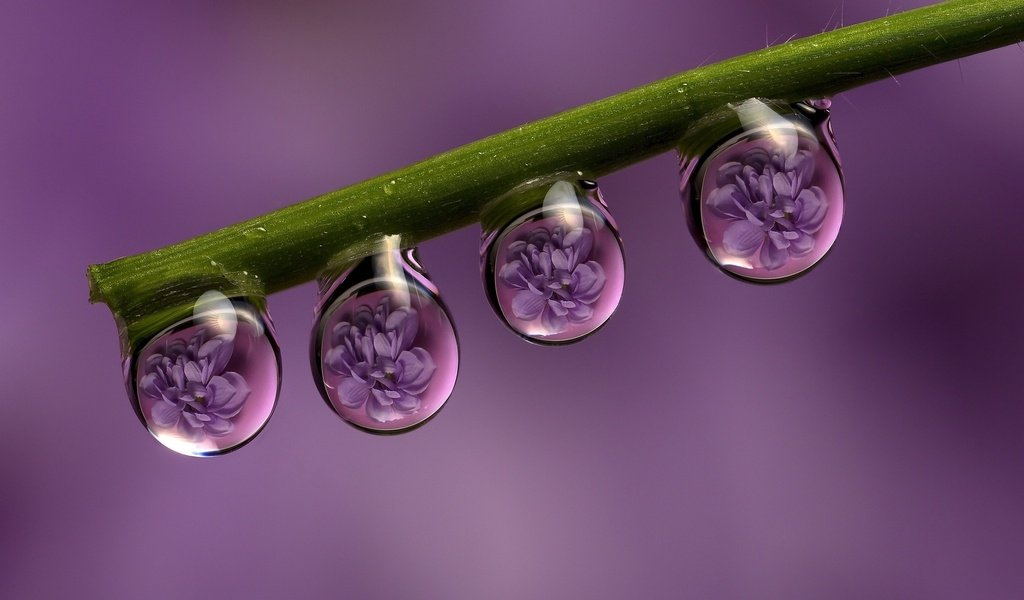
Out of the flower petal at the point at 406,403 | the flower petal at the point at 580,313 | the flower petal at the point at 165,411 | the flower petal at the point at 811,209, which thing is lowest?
the flower petal at the point at 165,411

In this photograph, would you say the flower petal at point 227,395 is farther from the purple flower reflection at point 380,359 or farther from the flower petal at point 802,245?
the flower petal at point 802,245

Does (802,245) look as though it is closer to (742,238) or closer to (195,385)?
(742,238)

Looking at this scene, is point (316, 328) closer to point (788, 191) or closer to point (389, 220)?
point (389, 220)

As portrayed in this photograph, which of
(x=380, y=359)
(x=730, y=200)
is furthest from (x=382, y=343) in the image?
(x=730, y=200)

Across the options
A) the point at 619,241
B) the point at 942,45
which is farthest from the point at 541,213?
the point at 942,45

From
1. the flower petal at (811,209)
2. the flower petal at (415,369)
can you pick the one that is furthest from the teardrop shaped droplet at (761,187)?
the flower petal at (415,369)

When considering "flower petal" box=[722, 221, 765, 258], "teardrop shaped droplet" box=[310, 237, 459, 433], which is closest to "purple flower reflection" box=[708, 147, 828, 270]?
"flower petal" box=[722, 221, 765, 258]

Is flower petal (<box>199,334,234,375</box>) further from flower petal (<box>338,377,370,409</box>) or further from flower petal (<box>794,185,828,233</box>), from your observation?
flower petal (<box>794,185,828,233</box>)
